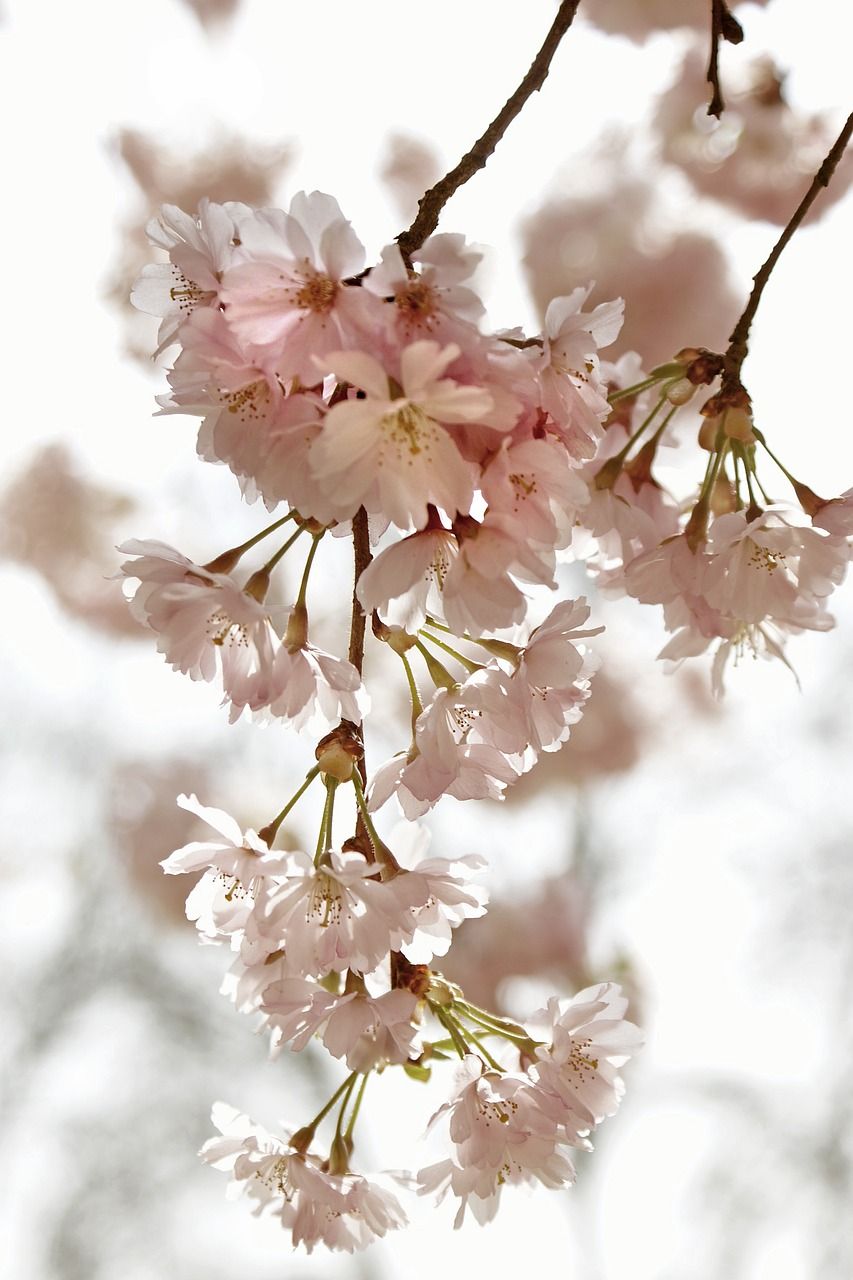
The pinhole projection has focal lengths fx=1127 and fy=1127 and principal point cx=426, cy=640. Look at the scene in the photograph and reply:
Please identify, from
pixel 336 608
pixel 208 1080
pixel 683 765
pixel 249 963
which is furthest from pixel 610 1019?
pixel 208 1080

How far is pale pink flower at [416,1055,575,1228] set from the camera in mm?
482

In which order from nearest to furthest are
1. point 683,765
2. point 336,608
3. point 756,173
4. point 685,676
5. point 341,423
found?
point 341,423 → point 756,173 → point 336,608 → point 685,676 → point 683,765

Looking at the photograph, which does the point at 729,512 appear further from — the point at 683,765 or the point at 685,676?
the point at 683,765

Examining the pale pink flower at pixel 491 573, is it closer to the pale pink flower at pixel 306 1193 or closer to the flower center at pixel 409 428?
the flower center at pixel 409 428

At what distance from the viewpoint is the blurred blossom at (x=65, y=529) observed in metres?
2.48

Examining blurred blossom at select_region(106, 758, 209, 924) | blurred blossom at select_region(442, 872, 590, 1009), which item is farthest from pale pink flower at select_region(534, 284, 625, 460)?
blurred blossom at select_region(442, 872, 590, 1009)

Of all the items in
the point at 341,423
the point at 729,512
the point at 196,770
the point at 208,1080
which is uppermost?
the point at 196,770

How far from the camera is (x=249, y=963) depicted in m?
0.48

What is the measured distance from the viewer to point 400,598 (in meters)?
0.48

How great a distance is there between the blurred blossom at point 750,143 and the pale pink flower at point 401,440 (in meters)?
0.90

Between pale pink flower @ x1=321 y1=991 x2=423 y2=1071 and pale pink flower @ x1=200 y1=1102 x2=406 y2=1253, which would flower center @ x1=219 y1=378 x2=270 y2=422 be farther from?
pale pink flower @ x1=200 y1=1102 x2=406 y2=1253

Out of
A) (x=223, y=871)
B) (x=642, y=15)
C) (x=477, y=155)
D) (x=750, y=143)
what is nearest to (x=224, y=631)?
(x=223, y=871)

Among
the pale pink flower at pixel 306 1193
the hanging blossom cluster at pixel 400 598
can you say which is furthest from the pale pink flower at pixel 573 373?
the pale pink flower at pixel 306 1193

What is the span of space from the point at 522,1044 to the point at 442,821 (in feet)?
7.86
